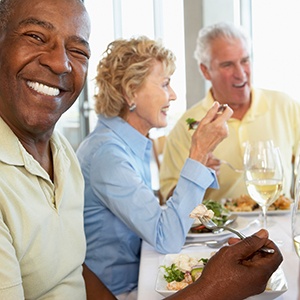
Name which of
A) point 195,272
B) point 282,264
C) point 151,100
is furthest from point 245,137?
point 195,272

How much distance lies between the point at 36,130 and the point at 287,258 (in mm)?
705

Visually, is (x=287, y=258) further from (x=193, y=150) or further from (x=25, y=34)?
(x=25, y=34)

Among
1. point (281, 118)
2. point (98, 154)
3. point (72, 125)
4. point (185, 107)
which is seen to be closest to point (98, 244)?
point (98, 154)

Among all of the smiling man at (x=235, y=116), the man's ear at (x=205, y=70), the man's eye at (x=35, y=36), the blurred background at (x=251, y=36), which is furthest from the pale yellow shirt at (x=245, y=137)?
the man's eye at (x=35, y=36)

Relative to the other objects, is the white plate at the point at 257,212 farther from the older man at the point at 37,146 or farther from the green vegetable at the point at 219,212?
the older man at the point at 37,146

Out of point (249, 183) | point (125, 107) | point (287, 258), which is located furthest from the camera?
point (125, 107)

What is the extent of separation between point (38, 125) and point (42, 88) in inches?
3.1

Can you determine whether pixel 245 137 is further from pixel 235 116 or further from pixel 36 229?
pixel 36 229

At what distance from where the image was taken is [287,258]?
1.42 m

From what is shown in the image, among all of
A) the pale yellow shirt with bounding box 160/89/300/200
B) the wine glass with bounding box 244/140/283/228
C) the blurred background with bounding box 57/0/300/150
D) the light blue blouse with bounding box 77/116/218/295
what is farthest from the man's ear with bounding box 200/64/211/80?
the wine glass with bounding box 244/140/283/228

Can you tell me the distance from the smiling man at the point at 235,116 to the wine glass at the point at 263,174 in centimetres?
77

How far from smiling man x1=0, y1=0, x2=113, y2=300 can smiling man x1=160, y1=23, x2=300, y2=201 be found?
48.3 inches

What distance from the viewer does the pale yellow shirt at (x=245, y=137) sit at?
2463 mm

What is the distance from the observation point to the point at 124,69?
1.98 m
